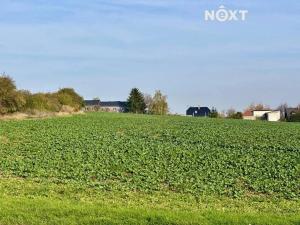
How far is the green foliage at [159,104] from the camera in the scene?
380 feet

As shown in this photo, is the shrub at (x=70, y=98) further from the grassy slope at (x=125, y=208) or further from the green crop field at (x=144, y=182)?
the grassy slope at (x=125, y=208)

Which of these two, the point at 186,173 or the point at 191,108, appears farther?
the point at 191,108

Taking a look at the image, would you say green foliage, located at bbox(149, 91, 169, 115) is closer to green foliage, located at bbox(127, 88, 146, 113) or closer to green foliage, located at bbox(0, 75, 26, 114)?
green foliage, located at bbox(127, 88, 146, 113)

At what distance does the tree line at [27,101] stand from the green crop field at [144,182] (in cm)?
1693

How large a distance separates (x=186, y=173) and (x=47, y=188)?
576 cm

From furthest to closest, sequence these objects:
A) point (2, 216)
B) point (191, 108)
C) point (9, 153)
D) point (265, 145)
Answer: point (191, 108)
point (265, 145)
point (9, 153)
point (2, 216)

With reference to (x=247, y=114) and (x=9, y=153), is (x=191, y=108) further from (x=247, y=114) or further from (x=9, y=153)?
(x=9, y=153)

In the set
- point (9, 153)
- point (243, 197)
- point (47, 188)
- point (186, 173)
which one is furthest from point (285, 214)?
point (9, 153)

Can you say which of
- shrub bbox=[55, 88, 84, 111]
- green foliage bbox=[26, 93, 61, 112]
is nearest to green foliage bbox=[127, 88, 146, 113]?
shrub bbox=[55, 88, 84, 111]

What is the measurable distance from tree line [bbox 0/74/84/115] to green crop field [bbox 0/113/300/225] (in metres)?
16.9

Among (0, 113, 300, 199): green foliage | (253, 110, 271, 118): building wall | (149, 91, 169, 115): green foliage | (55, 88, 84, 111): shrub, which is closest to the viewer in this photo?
(0, 113, 300, 199): green foliage

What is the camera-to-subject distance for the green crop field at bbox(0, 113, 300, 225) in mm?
9617

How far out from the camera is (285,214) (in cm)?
1070

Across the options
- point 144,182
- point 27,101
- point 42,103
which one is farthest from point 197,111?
point 144,182
